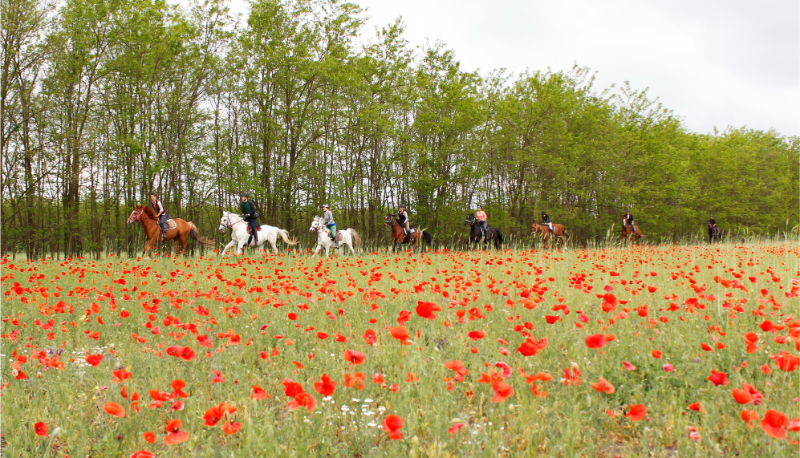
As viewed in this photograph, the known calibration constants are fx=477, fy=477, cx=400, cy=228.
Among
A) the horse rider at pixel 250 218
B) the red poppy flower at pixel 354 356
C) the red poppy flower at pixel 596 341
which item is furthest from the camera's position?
the horse rider at pixel 250 218

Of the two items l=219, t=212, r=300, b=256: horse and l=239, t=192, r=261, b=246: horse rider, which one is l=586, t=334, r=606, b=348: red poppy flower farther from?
l=239, t=192, r=261, b=246: horse rider

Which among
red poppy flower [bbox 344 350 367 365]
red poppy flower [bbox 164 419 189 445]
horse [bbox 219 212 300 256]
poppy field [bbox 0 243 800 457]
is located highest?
horse [bbox 219 212 300 256]

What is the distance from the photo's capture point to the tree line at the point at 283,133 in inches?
715

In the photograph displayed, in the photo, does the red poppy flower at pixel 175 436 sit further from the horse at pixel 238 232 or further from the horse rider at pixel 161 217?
the horse rider at pixel 161 217

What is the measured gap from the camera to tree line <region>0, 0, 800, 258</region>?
59.6 feet

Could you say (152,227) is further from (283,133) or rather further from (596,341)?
(596,341)

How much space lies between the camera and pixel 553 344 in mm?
3537

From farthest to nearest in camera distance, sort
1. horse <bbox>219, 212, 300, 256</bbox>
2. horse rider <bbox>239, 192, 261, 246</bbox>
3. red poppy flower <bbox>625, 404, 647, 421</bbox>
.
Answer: horse rider <bbox>239, 192, 261, 246</bbox>
horse <bbox>219, 212, 300, 256</bbox>
red poppy flower <bbox>625, 404, 647, 421</bbox>

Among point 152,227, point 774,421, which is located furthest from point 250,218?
point 774,421

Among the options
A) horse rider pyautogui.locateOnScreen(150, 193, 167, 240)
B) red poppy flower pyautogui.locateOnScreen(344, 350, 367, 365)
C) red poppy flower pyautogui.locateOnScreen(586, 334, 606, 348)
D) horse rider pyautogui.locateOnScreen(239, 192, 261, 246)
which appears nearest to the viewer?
red poppy flower pyautogui.locateOnScreen(344, 350, 367, 365)

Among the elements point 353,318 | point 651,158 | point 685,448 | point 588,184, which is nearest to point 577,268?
point 353,318

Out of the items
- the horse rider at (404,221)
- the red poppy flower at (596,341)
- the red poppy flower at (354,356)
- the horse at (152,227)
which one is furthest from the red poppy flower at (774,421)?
the horse rider at (404,221)

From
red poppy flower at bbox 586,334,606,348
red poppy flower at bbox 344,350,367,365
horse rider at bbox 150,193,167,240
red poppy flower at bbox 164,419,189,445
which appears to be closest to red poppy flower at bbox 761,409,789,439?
red poppy flower at bbox 586,334,606,348

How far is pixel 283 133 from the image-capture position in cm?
2341
